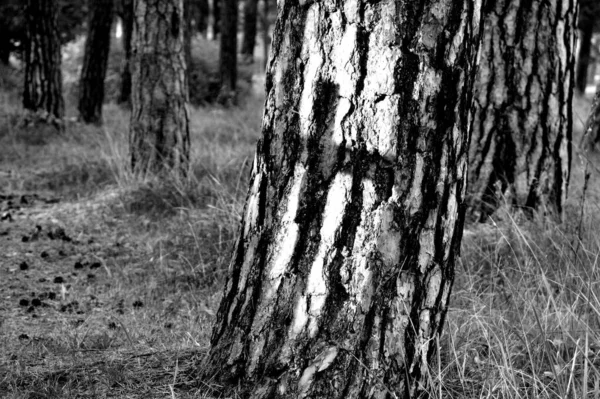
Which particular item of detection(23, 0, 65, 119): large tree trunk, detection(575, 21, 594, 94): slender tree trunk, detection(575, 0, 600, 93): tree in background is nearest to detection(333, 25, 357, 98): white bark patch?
detection(23, 0, 65, 119): large tree trunk

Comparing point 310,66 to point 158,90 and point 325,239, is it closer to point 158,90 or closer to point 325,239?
point 325,239

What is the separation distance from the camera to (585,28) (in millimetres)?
18781

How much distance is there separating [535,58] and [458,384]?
7.59ft

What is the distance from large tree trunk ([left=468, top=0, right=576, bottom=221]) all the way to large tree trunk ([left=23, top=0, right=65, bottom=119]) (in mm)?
6906

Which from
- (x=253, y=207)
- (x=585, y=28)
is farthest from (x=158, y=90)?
(x=585, y=28)

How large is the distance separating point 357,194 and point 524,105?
7.59 ft

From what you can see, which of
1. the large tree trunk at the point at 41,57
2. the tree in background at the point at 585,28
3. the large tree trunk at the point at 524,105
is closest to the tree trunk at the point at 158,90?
the large tree trunk at the point at 524,105

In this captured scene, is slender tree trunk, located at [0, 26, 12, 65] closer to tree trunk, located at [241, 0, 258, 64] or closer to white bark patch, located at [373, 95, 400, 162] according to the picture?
tree trunk, located at [241, 0, 258, 64]

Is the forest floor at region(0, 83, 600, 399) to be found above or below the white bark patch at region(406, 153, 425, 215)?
below

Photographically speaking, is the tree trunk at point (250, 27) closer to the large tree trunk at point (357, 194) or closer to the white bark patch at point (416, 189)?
the large tree trunk at point (357, 194)

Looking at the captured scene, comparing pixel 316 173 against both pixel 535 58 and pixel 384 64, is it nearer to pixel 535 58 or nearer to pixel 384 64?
pixel 384 64

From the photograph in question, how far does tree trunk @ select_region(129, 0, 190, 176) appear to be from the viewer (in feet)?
19.8

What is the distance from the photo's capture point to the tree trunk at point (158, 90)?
6.03 m

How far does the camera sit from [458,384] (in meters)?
2.33
